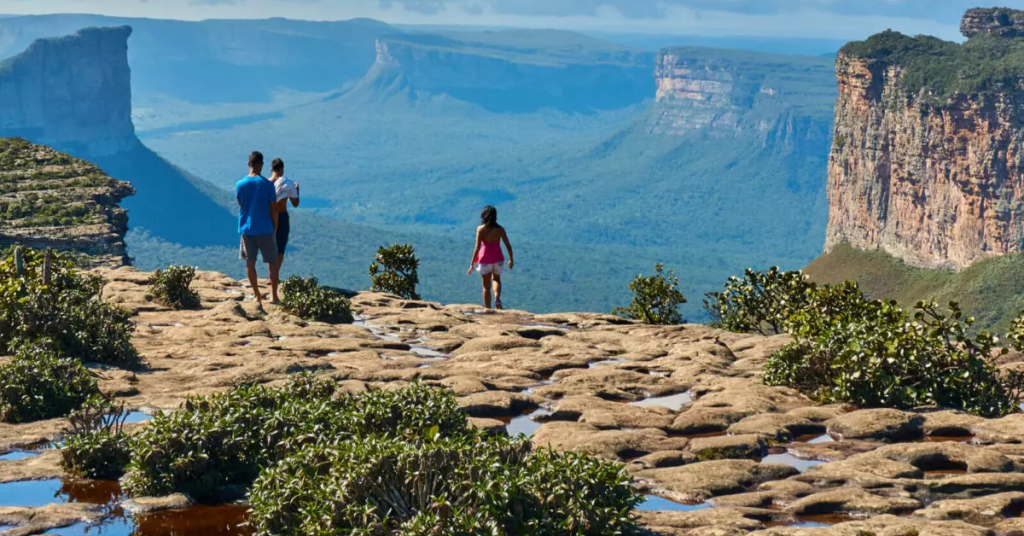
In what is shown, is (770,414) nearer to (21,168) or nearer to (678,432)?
(678,432)

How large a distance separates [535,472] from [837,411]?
219 inches

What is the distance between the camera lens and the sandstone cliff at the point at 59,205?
29.0 m

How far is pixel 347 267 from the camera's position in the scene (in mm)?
176500

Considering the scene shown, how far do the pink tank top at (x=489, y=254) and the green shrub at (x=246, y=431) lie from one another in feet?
36.5

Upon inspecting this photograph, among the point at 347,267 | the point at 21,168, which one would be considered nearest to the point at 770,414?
the point at 21,168

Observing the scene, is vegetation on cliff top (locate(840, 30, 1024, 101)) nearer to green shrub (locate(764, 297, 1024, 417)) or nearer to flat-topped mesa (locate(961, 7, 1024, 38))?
flat-topped mesa (locate(961, 7, 1024, 38))

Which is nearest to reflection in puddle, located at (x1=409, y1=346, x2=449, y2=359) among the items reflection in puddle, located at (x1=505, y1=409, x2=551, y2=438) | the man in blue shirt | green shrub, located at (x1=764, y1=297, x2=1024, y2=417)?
the man in blue shirt

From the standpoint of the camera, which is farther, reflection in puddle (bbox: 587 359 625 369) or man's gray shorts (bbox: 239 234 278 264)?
man's gray shorts (bbox: 239 234 278 264)

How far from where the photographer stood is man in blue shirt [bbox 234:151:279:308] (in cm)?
1962

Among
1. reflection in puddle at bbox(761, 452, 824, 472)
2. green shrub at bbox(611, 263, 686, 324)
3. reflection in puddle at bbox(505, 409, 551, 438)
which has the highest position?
reflection in puddle at bbox(761, 452, 824, 472)

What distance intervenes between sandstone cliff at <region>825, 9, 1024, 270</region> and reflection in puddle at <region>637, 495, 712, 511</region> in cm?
10589

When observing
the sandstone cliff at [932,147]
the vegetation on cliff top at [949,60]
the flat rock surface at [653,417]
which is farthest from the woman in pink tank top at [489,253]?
the vegetation on cliff top at [949,60]

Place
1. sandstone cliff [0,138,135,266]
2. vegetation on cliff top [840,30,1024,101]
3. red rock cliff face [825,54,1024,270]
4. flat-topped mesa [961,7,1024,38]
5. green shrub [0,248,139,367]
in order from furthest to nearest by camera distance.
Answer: flat-topped mesa [961,7,1024,38], vegetation on cliff top [840,30,1024,101], red rock cliff face [825,54,1024,270], sandstone cliff [0,138,135,266], green shrub [0,248,139,367]

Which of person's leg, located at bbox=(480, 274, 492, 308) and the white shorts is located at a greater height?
the white shorts
